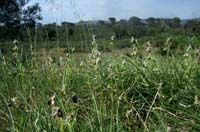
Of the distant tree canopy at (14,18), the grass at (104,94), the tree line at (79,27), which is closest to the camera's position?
the grass at (104,94)

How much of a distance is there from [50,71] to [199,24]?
11.1 feet

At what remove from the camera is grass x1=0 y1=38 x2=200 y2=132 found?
3.18 meters

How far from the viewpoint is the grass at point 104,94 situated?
10.4 ft

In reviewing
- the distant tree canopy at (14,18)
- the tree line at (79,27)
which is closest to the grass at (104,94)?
the tree line at (79,27)

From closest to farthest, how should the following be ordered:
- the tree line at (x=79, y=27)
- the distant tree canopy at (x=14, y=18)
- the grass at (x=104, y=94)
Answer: the grass at (x=104, y=94) → the tree line at (x=79, y=27) → the distant tree canopy at (x=14, y=18)

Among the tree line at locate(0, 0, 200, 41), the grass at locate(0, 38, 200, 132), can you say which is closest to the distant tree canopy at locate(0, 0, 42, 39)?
the tree line at locate(0, 0, 200, 41)

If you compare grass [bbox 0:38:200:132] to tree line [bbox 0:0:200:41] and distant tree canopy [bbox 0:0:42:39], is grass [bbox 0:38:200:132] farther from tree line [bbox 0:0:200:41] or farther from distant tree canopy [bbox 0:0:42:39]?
distant tree canopy [bbox 0:0:42:39]

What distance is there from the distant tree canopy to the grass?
4.77 m

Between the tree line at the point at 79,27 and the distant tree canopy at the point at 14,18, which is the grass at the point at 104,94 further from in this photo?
the distant tree canopy at the point at 14,18

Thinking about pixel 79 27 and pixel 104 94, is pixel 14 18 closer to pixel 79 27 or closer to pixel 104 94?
pixel 79 27

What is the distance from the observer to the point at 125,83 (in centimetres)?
441

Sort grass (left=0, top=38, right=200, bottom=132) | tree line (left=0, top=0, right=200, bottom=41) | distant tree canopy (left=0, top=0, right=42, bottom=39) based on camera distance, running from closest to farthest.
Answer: grass (left=0, top=38, right=200, bottom=132)
tree line (left=0, top=0, right=200, bottom=41)
distant tree canopy (left=0, top=0, right=42, bottom=39)

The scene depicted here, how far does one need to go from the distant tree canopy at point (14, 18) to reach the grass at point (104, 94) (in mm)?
4772

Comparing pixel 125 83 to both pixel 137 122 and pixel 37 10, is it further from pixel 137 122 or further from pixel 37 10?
pixel 37 10
